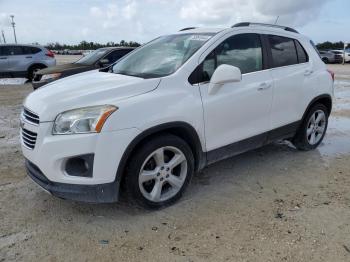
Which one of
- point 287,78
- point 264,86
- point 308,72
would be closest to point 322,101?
point 308,72

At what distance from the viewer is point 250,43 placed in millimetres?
4520

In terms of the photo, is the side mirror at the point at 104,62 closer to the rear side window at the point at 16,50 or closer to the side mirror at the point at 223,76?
the side mirror at the point at 223,76

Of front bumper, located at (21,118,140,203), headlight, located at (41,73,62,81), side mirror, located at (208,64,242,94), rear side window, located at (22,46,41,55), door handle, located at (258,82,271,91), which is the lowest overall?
front bumper, located at (21,118,140,203)

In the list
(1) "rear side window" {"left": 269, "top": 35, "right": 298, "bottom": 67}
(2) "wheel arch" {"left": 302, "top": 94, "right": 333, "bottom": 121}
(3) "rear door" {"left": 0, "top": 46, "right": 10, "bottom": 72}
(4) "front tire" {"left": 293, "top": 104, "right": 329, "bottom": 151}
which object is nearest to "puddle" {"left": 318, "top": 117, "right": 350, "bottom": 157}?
(4) "front tire" {"left": 293, "top": 104, "right": 329, "bottom": 151}

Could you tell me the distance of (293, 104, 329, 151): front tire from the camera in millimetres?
5391

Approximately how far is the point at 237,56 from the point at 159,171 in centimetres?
168

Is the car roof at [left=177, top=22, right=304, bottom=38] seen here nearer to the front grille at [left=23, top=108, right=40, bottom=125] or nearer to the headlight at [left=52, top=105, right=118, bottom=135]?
the headlight at [left=52, top=105, right=118, bottom=135]

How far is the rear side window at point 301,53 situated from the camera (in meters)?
5.20

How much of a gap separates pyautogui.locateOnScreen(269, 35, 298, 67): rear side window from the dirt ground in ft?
4.58

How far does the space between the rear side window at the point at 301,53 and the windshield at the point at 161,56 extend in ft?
5.40

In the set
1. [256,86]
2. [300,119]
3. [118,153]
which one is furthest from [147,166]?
[300,119]

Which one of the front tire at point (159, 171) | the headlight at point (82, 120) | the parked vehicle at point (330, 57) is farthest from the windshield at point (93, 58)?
the parked vehicle at point (330, 57)

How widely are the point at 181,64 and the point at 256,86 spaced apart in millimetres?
1040

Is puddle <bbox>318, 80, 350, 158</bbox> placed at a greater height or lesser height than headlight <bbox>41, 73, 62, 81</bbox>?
lesser
